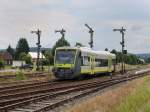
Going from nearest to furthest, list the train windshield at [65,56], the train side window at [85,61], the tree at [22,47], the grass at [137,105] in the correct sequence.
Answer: the grass at [137,105] < the train windshield at [65,56] < the train side window at [85,61] < the tree at [22,47]

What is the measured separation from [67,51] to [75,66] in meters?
1.66

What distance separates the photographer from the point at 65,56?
40.8m

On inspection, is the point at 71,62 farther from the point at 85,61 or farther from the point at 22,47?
the point at 22,47

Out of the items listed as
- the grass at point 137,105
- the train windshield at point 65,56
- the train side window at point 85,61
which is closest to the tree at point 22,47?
the train side window at point 85,61

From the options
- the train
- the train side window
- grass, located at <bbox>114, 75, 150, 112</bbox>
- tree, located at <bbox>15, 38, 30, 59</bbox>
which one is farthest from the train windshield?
tree, located at <bbox>15, 38, 30, 59</bbox>

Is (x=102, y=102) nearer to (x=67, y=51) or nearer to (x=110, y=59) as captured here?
(x=67, y=51)

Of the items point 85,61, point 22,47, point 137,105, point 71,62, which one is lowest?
point 137,105

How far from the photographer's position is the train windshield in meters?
40.4

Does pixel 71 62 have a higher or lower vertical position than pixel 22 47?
lower

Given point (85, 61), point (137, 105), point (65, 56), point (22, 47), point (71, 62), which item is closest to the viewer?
point (137, 105)

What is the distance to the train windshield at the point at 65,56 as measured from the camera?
4044 cm

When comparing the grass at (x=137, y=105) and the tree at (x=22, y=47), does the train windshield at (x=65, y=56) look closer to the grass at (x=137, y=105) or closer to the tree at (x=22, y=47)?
the grass at (x=137, y=105)

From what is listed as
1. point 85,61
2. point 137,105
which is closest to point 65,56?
point 85,61

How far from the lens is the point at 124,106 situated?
15.7 m
